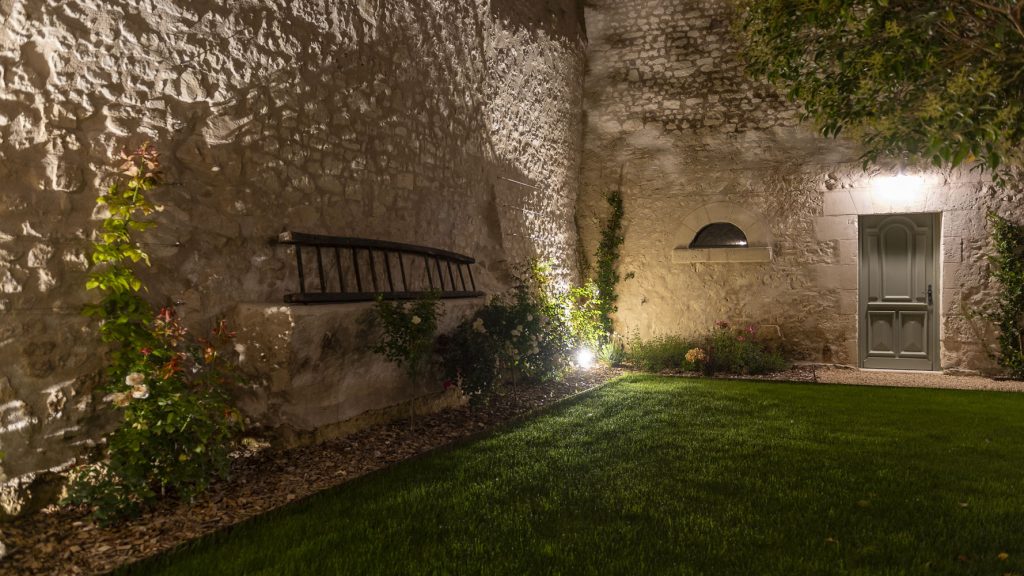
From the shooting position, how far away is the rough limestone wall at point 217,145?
8.46 feet

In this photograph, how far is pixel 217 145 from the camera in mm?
3312

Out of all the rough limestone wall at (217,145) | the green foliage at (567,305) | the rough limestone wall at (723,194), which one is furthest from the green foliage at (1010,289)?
the rough limestone wall at (217,145)

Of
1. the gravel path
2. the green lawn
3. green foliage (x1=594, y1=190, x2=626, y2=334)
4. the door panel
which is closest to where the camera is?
the green lawn

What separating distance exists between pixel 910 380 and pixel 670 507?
16.7 ft

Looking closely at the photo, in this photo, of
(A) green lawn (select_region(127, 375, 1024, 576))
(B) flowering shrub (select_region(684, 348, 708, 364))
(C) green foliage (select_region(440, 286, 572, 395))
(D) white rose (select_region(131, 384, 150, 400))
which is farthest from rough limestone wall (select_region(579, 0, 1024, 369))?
(D) white rose (select_region(131, 384, 150, 400))

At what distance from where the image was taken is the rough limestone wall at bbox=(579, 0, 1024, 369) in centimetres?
671

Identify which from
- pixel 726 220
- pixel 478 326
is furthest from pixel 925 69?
pixel 726 220

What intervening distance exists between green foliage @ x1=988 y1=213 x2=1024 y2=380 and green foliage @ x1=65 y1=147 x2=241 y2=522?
719 centimetres

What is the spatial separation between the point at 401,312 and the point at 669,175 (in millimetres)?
4959

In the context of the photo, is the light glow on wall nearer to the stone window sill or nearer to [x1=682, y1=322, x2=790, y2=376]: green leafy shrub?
the stone window sill

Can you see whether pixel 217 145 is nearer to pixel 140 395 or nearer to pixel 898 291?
pixel 140 395

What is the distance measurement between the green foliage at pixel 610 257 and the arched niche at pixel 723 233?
0.73 metres

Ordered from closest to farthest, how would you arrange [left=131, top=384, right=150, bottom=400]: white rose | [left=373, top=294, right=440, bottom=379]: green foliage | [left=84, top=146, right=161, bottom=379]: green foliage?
[left=131, top=384, right=150, bottom=400]: white rose → [left=84, top=146, right=161, bottom=379]: green foliage → [left=373, top=294, right=440, bottom=379]: green foliage

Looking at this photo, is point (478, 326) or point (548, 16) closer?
point (478, 326)
